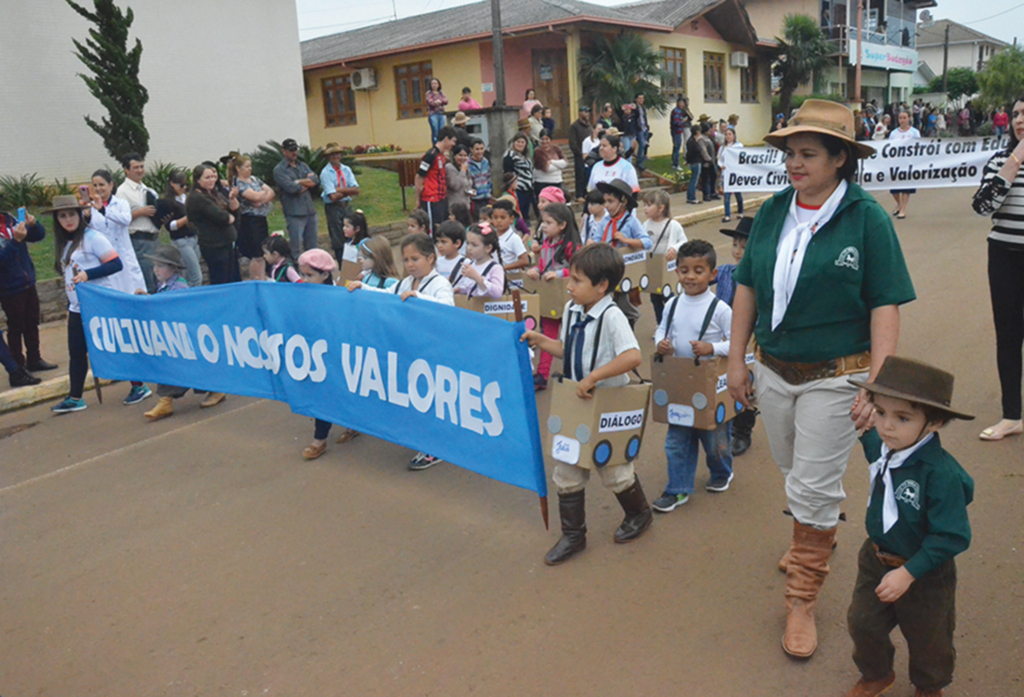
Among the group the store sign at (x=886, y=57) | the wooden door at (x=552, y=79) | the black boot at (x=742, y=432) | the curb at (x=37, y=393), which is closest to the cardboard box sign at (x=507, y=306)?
the black boot at (x=742, y=432)

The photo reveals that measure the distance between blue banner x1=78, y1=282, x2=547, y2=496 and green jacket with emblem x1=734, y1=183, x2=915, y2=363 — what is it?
4.79 ft

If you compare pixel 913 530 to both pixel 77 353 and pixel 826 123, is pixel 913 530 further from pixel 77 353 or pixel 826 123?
pixel 77 353

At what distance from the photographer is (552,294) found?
22.8 feet

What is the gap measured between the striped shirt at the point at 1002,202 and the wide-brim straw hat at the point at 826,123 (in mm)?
1804

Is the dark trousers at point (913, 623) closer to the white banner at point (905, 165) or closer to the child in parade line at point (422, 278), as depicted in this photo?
the child in parade line at point (422, 278)

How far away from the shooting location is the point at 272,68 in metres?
19.7

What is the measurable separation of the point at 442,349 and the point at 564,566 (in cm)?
141

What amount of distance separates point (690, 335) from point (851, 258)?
171cm

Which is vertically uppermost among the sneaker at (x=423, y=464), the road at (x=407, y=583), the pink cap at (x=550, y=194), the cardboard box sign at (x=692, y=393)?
the pink cap at (x=550, y=194)

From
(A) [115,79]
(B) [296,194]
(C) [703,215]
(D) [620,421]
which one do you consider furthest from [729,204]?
(D) [620,421]

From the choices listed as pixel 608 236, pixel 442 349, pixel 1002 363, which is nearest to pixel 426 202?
pixel 608 236

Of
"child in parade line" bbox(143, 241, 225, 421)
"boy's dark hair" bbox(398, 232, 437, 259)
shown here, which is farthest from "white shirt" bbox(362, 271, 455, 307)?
"child in parade line" bbox(143, 241, 225, 421)

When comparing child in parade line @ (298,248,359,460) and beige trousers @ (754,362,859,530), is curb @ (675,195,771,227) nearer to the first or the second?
child in parade line @ (298,248,359,460)

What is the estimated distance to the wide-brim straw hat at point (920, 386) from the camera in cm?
258
